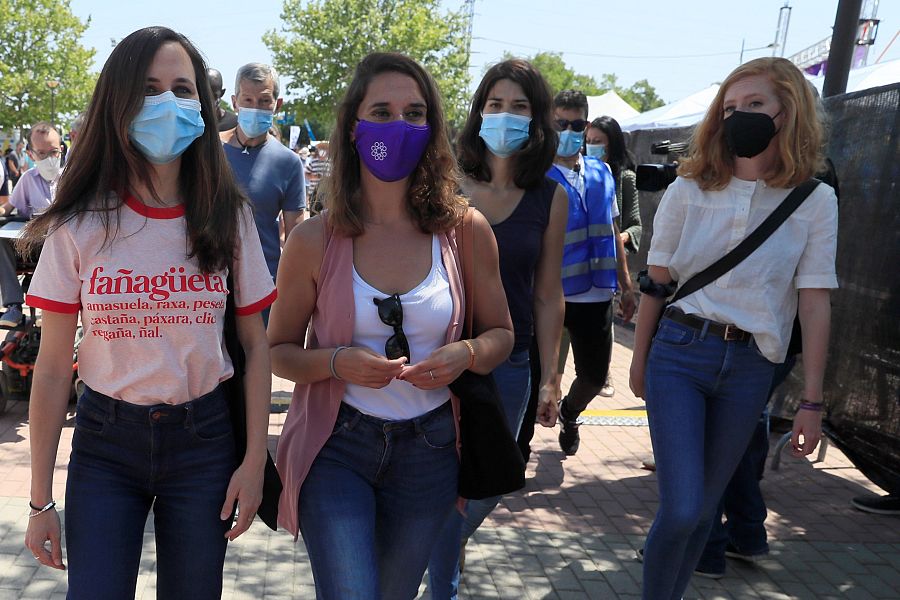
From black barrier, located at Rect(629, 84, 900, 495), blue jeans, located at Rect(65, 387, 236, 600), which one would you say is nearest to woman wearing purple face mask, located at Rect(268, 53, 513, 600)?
blue jeans, located at Rect(65, 387, 236, 600)

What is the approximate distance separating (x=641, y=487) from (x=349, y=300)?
3.70m

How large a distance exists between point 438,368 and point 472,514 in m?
1.58

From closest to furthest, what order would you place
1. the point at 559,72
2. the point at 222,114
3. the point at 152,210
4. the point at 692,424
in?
the point at 152,210 → the point at 692,424 → the point at 222,114 → the point at 559,72

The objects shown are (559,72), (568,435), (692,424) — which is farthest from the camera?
(559,72)

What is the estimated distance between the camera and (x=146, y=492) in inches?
91.0

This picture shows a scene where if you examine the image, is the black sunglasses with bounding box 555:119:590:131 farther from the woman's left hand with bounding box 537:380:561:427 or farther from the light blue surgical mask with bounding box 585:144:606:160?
the woman's left hand with bounding box 537:380:561:427

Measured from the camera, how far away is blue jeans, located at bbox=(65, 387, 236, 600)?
2.21 meters

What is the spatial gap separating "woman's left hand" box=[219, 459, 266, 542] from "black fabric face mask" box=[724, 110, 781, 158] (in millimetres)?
2070

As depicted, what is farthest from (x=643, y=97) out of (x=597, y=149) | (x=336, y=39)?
(x=597, y=149)

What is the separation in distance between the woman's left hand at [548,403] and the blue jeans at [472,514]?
0.22 feet

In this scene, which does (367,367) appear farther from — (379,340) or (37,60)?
(37,60)

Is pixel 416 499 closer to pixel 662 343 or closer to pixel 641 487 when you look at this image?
pixel 662 343

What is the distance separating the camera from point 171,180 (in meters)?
2.43

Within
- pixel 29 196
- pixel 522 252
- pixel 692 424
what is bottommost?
pixel 692 424
